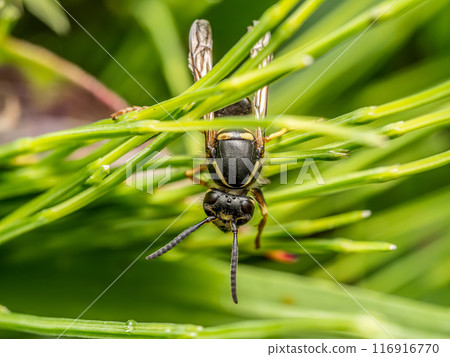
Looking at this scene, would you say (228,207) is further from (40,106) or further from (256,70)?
(40,106)

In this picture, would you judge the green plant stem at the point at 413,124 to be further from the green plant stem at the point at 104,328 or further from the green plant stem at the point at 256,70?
the green plant stem at the point at 104,328

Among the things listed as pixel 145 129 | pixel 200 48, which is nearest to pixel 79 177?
pixel 145 129

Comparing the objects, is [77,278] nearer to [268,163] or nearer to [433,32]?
[268,163]

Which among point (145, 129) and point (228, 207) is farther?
point (228, 207)

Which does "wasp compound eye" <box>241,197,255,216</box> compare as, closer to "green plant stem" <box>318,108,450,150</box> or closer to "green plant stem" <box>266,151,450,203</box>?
"green plant stem" <box>266,151,450,203</box>

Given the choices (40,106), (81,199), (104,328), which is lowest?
(104,328)

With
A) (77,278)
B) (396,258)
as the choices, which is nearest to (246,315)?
(77,278)
